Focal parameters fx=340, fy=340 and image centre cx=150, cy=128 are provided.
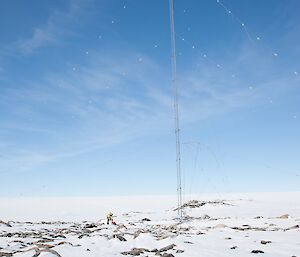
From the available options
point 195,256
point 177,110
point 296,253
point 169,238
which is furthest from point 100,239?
point 177,110

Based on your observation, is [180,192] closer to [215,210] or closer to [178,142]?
[178,142]

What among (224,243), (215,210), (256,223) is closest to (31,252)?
(224,243)

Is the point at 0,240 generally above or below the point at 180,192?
below

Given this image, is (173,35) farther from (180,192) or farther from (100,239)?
(100,239)

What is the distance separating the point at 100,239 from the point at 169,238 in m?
3.47

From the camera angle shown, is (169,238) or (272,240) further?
(169,238)

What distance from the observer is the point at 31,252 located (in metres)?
10.5

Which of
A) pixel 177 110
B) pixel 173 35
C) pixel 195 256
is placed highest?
pixel 173 35

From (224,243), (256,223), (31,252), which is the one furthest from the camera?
(256,223)

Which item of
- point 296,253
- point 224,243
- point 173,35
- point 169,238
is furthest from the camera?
point 173,35

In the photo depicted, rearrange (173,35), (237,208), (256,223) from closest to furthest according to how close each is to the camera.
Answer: (256,223) < (173,35) < (237,208)

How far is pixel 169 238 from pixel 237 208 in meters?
27.1

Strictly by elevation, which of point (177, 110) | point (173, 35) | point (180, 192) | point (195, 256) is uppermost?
point (173, 35)

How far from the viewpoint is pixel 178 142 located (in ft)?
84.1
